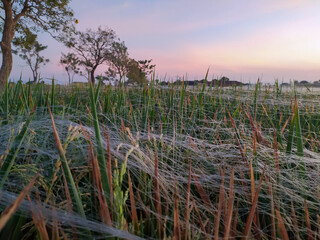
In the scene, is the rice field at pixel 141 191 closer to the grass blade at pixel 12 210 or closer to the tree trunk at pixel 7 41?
the grass blade at pixel 12 210

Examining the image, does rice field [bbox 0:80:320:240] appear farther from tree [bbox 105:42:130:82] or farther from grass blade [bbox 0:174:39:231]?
tree [bbox 105:42:130:82]

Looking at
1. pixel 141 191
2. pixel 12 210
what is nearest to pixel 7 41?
pixel 141 191

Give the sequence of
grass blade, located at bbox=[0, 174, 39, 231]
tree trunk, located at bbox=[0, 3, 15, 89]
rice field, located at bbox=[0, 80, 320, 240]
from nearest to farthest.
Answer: grass blade, located at bbox=[0, 174, 39, 231] → rice field, located at bbox=[0, 80, 320, 240] → tree trunk, located at bbox=[0, 3, 15, 89]

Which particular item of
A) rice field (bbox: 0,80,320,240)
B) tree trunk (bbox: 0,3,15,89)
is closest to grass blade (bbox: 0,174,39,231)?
rice field (bbox: 0,80,320,240)

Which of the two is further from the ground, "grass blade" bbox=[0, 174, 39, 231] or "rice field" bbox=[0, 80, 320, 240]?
"grass blade" bbox=[0, 174, 39, 231]

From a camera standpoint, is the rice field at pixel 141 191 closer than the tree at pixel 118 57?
Yes

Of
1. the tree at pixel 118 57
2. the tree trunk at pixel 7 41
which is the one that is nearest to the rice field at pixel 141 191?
the tree trunk at pixel 7 41

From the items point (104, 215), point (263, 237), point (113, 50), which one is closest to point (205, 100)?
point (263, 237)

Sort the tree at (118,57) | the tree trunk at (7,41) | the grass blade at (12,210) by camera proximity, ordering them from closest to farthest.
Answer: the grass blade at (12,210), the tree trunk at (7,41), the tree at (118,57)

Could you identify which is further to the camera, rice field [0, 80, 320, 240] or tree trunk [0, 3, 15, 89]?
tree trunk [0, 3, 15, 89]

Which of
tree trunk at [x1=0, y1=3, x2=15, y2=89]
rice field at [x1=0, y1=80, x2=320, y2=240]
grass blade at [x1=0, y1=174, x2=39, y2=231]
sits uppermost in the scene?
tree trunk at [x1=0, y1=3, x2=15, y2=89]

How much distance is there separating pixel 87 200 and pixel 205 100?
2.26m

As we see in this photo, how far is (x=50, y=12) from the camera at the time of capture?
16203 millimetres

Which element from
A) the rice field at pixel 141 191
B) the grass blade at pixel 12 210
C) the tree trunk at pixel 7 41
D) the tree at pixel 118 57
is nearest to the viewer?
the grass blade at pixel 12 210
